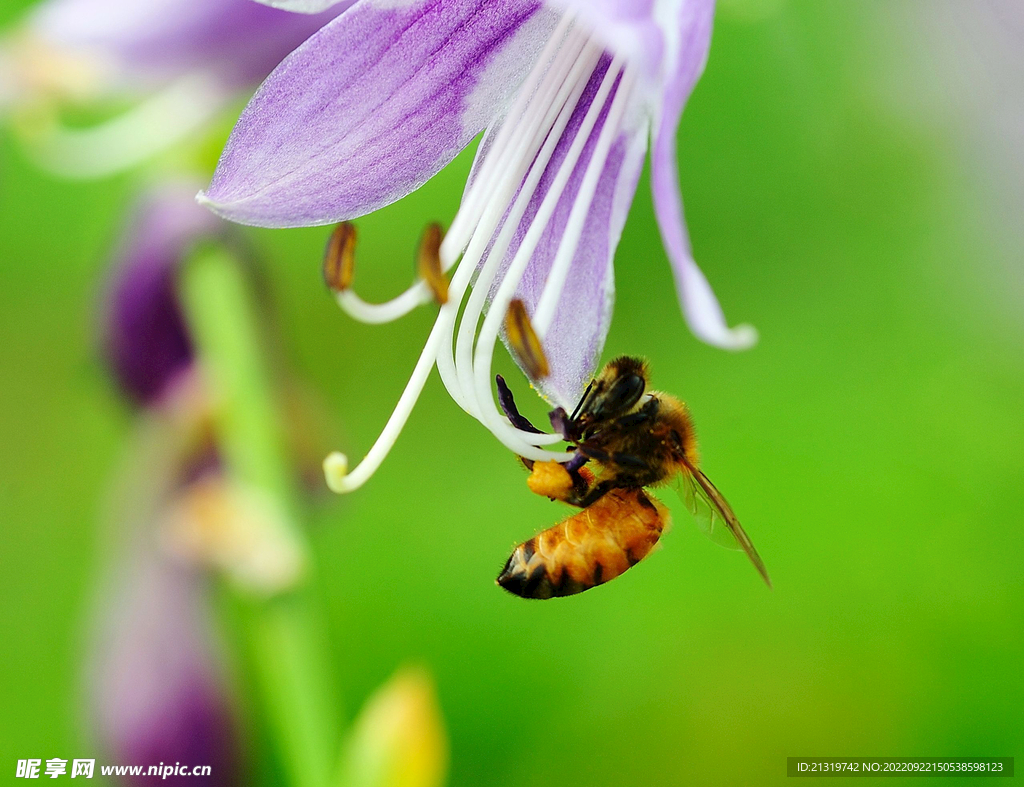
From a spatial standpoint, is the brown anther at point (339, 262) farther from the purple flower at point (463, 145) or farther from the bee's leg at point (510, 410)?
the bee's leg at point (510, 410)

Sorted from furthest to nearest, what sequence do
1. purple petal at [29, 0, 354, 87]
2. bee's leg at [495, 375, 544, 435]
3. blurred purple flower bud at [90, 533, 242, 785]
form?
blurred purple flower bud at [90, 533, 242, 785]
purple petal at [29, 0, 354, 87]
bee's leg at [495, 375, 544, 435]

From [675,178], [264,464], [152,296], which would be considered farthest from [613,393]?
[152,296]

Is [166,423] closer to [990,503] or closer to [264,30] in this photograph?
[264,30]

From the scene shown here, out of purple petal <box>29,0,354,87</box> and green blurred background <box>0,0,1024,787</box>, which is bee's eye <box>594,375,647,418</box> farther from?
green blurred background <box>0,0,1024,787</box>

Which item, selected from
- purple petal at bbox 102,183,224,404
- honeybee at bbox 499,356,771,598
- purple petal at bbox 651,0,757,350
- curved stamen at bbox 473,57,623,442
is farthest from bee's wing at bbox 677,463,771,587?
purple petal at bbox 102,183,224,404

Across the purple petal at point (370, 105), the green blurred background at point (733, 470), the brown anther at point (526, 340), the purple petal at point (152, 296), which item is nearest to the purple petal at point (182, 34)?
the purple petal at point (152, 296)

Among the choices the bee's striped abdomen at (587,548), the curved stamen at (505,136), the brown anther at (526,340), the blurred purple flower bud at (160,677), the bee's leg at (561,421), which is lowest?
the blurred purple flower bud at (160,677)
